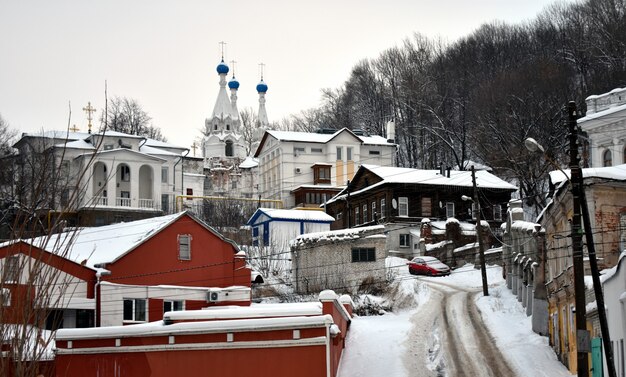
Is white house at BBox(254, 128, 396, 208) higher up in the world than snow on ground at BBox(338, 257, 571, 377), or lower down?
higher up

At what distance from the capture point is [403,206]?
64625 millimetres

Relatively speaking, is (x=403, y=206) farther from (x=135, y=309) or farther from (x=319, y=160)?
(x=135, y=309)

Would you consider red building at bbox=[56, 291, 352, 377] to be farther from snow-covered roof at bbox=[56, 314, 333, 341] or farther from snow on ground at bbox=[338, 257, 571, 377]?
snow on ground at bbox=[338, 257, 571, 377]

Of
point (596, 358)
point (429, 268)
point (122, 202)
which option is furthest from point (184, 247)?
point (122, 202)

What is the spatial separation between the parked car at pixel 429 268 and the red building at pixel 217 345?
21.0m

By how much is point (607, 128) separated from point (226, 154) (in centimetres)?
6365

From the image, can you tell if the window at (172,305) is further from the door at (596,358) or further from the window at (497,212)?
the window at (497,212)

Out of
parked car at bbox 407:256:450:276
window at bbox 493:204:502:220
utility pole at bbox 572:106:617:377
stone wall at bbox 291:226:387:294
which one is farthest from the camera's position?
window at bbox 493:204:502:220

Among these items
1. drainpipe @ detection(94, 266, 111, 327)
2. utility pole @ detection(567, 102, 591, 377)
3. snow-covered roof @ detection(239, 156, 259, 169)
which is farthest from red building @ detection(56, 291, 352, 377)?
snow-covered roof @ detection(239, 156, 259, 169)

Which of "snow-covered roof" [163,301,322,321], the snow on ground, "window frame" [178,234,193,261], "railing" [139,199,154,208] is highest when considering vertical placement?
"railing" [139,199,154,208]

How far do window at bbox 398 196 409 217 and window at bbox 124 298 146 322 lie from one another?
2901 centimetres

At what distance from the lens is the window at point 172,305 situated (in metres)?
39.7

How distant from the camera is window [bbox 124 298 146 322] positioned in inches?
1508

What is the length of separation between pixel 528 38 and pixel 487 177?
3327 centimetres
